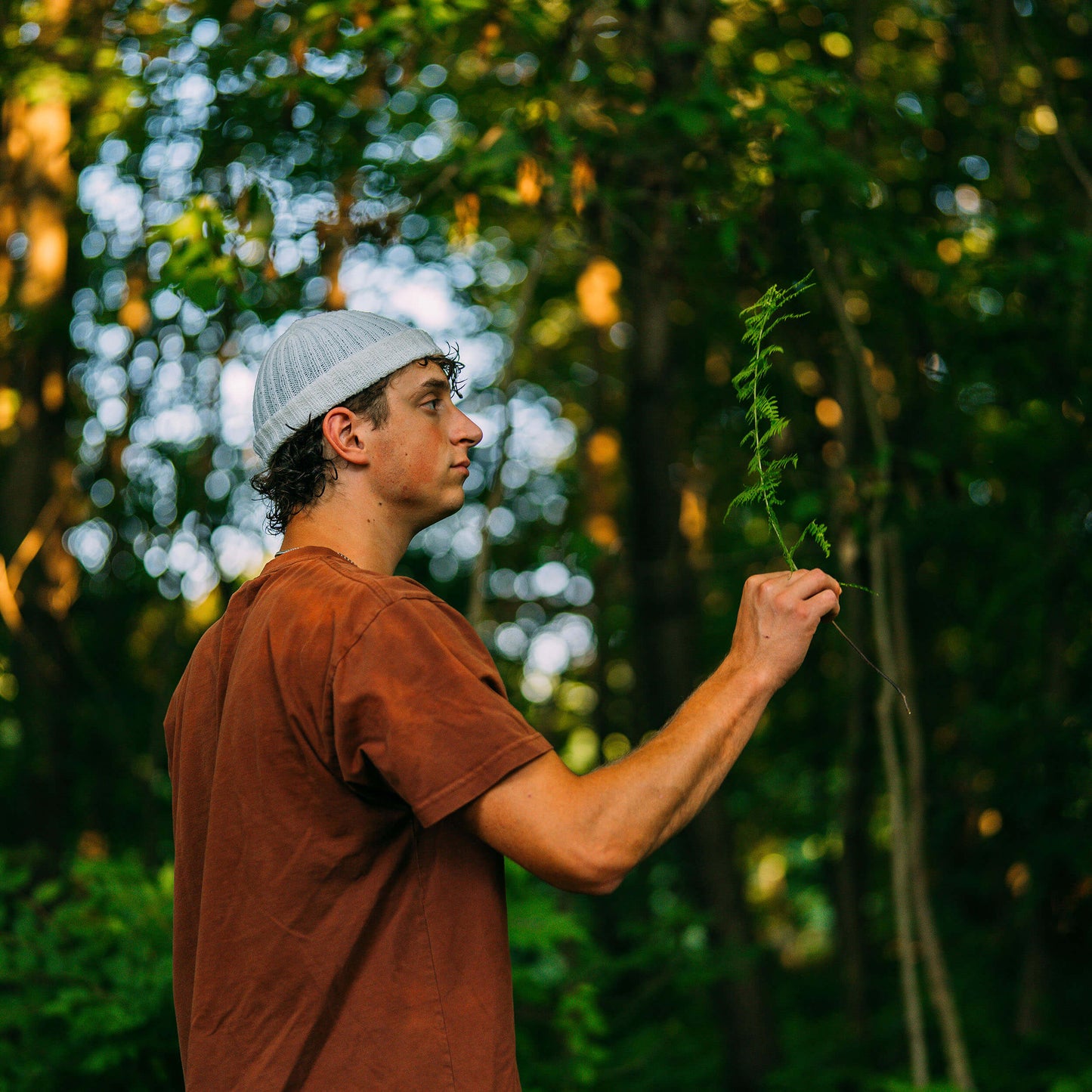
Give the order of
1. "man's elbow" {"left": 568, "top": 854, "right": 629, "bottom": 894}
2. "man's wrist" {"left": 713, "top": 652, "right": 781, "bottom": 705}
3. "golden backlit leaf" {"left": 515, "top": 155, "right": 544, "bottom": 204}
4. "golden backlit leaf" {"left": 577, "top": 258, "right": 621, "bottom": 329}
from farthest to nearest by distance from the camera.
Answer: "golden backlit leaf" {"left": 577, "top": 258, "right": 621, "bottom": 329}
"golden backlit leaf" {"left": 515, "top": 155, "right": 544, "bottom": 204}
"man's wrist" {"left": 713, "top": 652, "right": 781, "bottom": 705}
"man's elbow" {"left": 568, "top": 854, "right": 629, "bottom": 894}

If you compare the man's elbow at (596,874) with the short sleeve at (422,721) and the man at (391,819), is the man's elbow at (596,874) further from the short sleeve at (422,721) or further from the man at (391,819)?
the short sleeve at (422,721)

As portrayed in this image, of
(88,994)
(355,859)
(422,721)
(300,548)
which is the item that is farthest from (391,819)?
(88,994)

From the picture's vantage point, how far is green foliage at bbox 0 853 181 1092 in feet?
11.6

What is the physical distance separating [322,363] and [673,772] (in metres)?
0.93

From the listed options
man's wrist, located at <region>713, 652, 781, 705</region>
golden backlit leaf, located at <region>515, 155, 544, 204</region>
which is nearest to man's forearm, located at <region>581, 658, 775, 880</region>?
man's wrist, located at <region>713, 652, 781, 705</region>

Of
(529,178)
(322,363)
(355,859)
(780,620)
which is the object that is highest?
(322,363)

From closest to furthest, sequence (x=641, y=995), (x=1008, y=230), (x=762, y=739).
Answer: (x=1008, y=230) < (x=641, y=995) < (x=762, y=739)

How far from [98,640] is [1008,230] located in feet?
21.5

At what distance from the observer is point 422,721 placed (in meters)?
1.49

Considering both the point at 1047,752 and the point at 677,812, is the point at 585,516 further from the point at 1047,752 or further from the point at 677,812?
the point at 677,812

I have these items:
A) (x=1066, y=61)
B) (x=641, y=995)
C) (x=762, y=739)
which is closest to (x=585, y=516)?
(x=762, y=739)

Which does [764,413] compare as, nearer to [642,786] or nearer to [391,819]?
[642,786]

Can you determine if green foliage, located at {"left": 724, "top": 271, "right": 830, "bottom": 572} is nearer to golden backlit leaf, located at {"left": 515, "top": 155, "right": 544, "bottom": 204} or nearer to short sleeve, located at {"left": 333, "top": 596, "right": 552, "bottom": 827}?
short sleeve, located at {"left": 333, "top": 596, "right": 552, "bottom": 827}

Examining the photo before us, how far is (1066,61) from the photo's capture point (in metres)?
6.48
